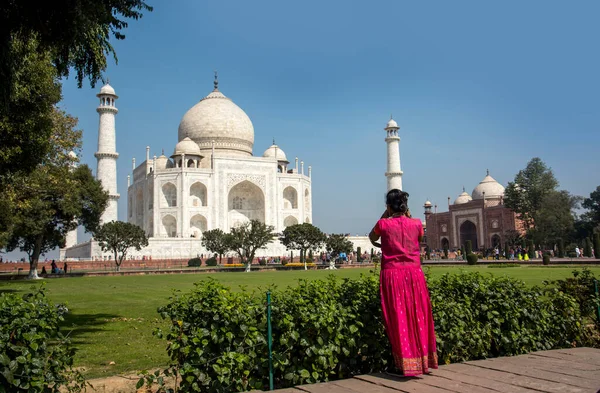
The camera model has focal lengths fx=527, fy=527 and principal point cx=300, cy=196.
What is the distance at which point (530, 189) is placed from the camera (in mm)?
39625

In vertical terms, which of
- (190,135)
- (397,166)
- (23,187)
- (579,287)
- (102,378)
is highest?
(190,135)

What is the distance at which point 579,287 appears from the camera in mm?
5602

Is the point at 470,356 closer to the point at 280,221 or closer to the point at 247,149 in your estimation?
the point at 280,221

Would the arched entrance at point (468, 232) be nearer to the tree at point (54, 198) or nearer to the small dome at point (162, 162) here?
the small dome at point (162, 162)

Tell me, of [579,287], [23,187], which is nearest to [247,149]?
[23,187]

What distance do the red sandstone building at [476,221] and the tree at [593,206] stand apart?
5266 mm

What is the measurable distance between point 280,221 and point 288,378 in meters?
40.3

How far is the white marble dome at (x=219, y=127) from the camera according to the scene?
1843 inches

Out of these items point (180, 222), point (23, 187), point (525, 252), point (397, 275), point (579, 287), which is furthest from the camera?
point (180, 222)

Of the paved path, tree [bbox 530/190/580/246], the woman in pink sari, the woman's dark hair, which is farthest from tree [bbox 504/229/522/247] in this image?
the woman in pink sari

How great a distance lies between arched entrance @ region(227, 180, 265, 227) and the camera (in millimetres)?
44403

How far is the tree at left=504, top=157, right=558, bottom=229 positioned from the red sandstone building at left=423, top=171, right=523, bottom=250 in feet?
15.0

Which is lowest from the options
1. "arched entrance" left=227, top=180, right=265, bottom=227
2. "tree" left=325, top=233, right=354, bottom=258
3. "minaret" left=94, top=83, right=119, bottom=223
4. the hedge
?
the hedge

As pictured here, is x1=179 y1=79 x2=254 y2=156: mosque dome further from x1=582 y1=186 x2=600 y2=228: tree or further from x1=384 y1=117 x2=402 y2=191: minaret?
x1=582 y1=186 x2=600 y2=228: tree
